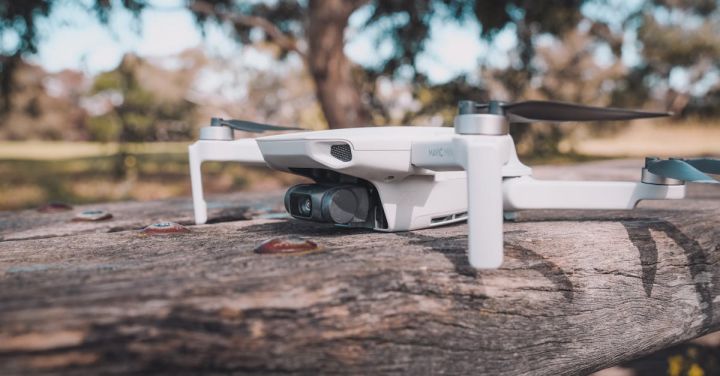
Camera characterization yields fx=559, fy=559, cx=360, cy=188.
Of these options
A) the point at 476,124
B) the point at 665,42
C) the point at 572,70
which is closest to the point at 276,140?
the point at 476,124

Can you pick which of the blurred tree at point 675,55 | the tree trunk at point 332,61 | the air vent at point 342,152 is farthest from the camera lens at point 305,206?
the blurred tree at point 675,55

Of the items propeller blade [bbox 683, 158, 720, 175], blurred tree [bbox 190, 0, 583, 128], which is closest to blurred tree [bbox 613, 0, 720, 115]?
blurred tree [bbox 190, 0, 583, 128]

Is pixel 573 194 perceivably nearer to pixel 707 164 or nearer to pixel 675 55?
pixel 707 164

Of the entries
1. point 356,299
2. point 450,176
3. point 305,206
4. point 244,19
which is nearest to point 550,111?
point 450,176

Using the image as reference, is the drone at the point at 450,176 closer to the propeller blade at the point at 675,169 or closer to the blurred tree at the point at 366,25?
the propeller blade at the point at 675,169

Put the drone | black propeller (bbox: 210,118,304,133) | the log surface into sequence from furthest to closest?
black propeller (bbox: 210,118,304,133)
the drone
the log surface

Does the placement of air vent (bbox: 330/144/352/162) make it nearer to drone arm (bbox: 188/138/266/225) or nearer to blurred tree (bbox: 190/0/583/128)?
drone arm (bbox: 188/138/266/225)
